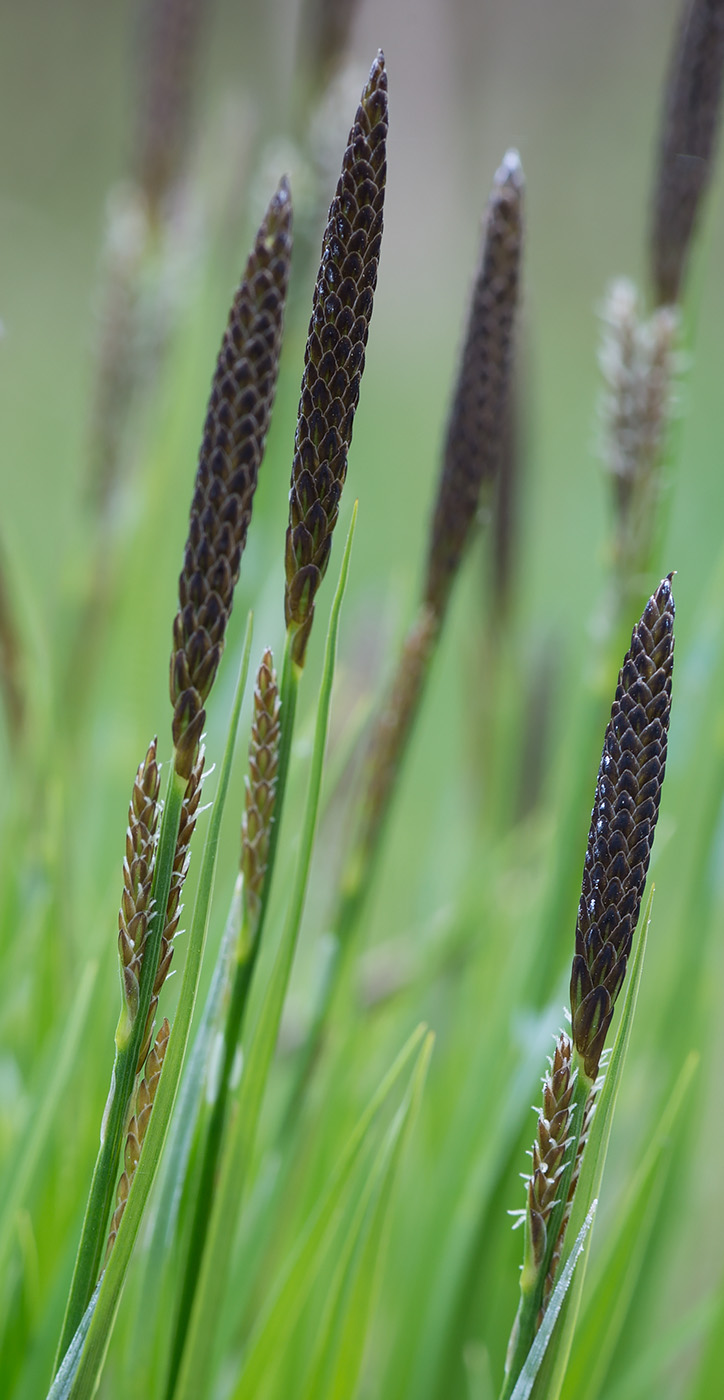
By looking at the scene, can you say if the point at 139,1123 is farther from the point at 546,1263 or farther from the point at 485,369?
the point at 485,369

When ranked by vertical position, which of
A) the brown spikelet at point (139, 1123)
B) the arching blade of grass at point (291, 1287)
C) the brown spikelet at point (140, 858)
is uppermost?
the brown spikelet at point (140, 858)

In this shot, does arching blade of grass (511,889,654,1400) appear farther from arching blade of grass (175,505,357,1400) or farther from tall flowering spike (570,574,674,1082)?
arching blade of grass (175,505,357,1400)

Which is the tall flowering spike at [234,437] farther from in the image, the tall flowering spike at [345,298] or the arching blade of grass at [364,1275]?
the arching blade of grass at [364,1275]

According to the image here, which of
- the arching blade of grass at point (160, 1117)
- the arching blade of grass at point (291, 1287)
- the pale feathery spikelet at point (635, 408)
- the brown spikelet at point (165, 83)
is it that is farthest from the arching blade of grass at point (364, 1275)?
the brown spikelet at point (165, 83)

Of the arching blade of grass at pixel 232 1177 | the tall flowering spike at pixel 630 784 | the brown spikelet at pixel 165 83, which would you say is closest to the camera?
the tall flowering spike at pixel 630 784

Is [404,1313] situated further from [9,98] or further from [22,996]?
[9,98]

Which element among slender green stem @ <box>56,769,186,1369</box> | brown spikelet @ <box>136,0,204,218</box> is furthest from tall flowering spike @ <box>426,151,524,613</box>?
brown spikelet @ <box>136,0,204,218</box>

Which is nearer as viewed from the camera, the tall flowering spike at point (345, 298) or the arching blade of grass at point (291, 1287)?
the tall flowering spike at point (345, 298)
